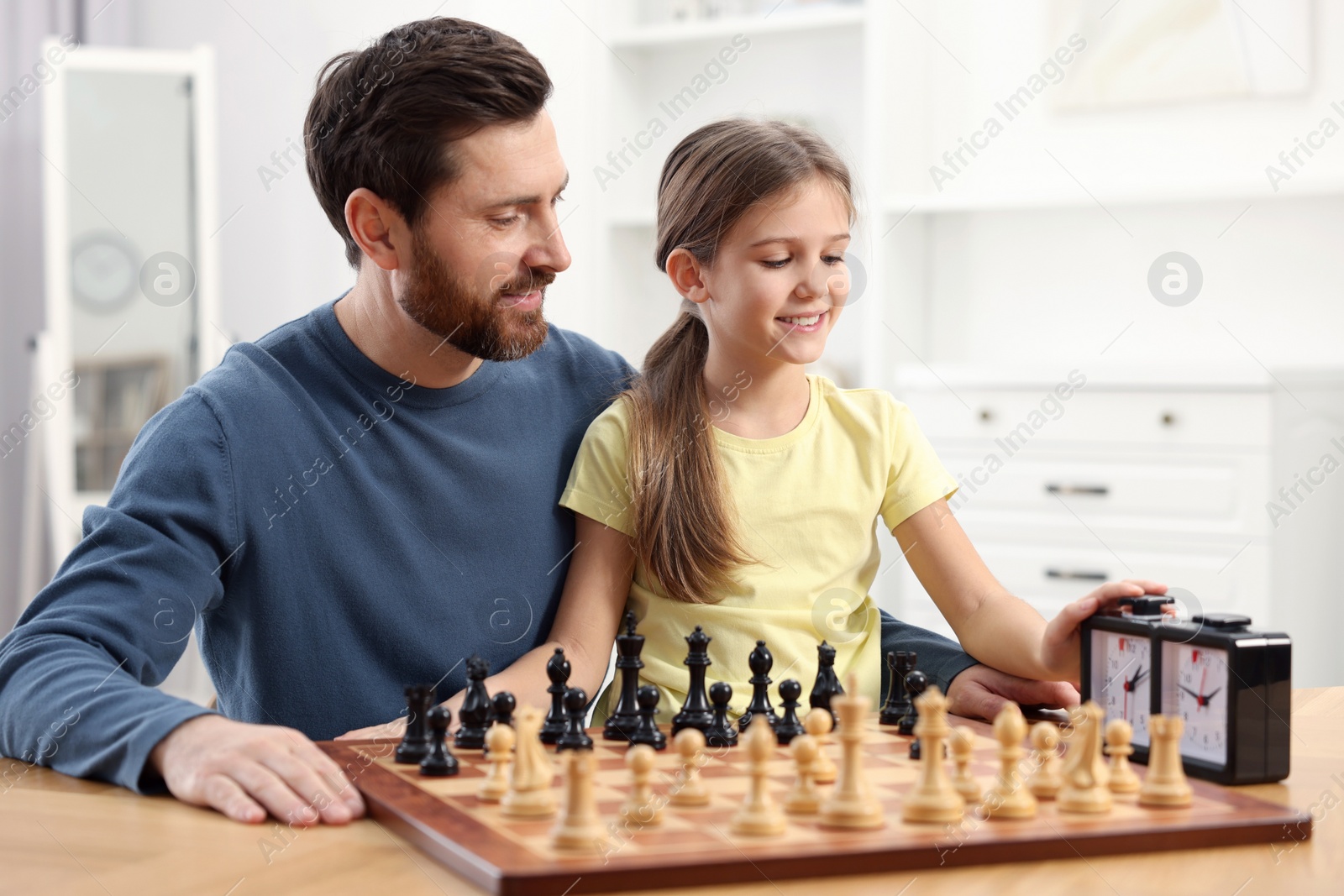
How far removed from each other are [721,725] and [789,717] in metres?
0.07

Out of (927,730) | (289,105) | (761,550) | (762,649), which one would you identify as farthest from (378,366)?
(289,105)

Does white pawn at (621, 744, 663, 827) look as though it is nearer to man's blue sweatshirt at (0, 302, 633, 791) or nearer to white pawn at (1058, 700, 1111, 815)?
white pawn at (1058, 700, 1111, 815)

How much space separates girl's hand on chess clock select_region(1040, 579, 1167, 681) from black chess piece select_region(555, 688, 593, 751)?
489 millimetres

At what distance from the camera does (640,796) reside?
3.30 feet

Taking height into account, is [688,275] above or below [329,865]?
above

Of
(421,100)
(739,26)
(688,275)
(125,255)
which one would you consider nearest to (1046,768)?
(688,275)

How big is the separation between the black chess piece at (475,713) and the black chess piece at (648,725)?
0.48 ft

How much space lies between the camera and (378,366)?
5.63ft

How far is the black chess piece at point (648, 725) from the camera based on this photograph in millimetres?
1291

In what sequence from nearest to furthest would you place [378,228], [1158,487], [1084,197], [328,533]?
[328,533]
[378,228]
[1158,487]
[1084,197]

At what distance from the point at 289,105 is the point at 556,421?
10.3 feet

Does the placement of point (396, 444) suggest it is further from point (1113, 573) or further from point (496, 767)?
point (1113, 573)

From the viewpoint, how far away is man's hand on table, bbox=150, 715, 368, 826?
1090 mm

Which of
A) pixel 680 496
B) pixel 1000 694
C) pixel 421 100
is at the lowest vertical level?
pixel 1000 694
